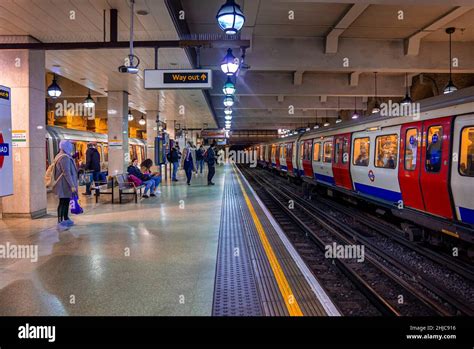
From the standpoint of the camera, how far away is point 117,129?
15789 mm

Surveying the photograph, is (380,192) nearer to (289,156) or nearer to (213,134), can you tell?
(289,156)

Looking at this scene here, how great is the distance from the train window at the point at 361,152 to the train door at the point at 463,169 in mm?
3908

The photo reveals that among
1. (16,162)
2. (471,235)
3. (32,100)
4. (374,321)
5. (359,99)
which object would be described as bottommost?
(374,321)

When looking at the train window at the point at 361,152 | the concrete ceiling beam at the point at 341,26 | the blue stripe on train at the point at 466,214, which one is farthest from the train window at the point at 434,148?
the concrete ceiling beam at the point at 341,26

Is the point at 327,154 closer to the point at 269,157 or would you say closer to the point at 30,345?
the point at 30,345

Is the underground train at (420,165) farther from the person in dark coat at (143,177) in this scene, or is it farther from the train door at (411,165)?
the person in dark coat at (143,177)

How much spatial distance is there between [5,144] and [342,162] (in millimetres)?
9500

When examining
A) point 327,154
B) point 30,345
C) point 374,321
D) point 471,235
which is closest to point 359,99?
point 327,154

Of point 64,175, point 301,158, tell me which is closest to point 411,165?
point 64,175

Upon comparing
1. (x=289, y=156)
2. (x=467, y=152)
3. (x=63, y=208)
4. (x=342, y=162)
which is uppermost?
(x=289, y=156)

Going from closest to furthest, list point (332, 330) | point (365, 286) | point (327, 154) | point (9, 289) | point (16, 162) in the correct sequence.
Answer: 1. point (332, 330)
2. point (9, 289)
3. point (365, 286)
4. point (16, 162)
5. point (327, 154)

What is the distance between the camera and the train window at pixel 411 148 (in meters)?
7.66

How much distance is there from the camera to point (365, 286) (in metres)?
5.35

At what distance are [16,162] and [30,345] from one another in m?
6.83
